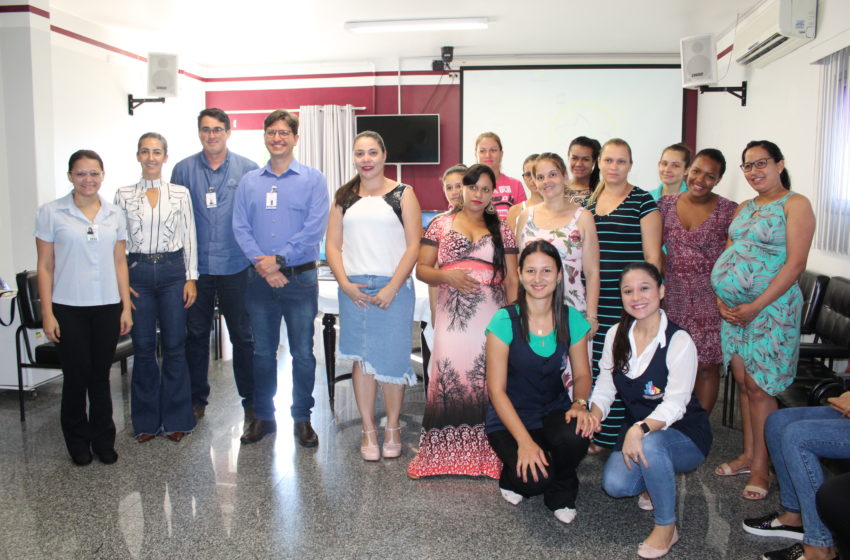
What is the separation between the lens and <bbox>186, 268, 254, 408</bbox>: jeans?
355 cm

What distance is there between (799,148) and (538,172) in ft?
9.77

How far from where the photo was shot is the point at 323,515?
266 centimetres

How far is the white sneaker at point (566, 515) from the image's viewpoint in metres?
2.61

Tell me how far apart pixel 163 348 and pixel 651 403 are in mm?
2454

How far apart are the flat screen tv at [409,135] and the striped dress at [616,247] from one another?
5085 millimetres

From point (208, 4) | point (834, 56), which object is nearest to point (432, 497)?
point (834, 56)

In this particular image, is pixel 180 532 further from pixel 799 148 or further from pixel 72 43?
pixel 72 43

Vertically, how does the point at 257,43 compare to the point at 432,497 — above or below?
above

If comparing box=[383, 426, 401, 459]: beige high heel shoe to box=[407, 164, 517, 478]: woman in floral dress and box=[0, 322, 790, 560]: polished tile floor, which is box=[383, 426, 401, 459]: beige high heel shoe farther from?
box=[407, 164, 517, 478]: woman in floral dress

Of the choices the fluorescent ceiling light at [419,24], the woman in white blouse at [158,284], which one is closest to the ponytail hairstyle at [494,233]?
the woman in white blouse at [158,284]

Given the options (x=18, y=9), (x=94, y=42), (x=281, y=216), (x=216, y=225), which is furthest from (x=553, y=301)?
(x=94, y=42)

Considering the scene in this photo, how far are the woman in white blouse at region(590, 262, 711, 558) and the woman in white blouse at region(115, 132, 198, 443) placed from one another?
215cm

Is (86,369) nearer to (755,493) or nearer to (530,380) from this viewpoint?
(530,380)

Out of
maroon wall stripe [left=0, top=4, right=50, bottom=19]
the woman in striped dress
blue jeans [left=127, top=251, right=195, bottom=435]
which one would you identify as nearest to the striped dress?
the woman in striped dress
